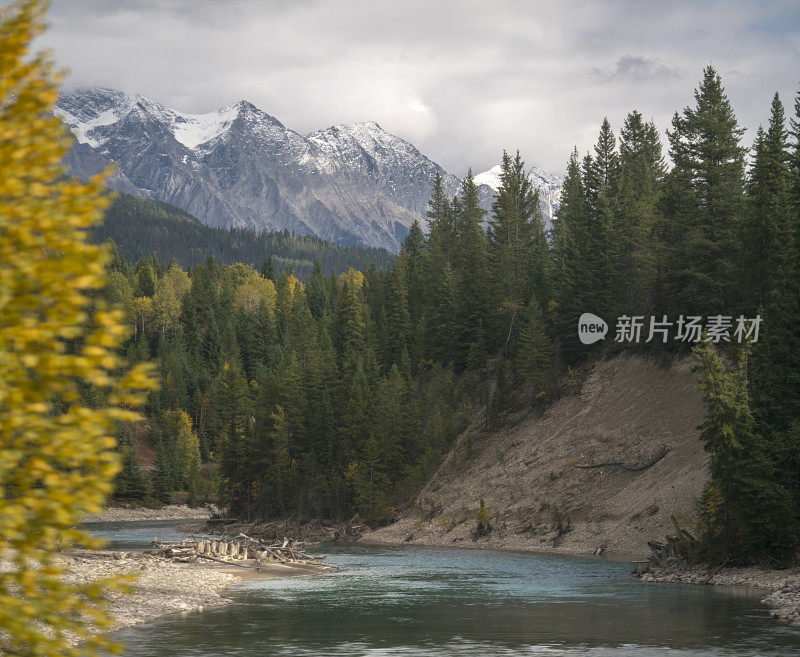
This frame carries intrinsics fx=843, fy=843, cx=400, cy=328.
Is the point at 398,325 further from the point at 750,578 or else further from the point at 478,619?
the point at 478,619

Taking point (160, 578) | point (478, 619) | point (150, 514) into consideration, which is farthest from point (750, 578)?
point (150, 514)

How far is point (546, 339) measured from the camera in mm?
77938

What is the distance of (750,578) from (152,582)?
93.8 feet

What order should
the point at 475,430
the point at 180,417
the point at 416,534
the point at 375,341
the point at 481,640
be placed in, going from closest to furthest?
the point at 481,640 < the point at 416,534 < the point at 475,430 < the point at 375,341 < the point at 180,417

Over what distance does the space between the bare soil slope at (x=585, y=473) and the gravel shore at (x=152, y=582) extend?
2322 centimetres

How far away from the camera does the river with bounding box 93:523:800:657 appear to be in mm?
26875

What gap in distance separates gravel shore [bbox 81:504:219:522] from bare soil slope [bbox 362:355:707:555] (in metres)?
47.9

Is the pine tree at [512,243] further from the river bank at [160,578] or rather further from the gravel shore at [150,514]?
the gravel shore at [150,514]

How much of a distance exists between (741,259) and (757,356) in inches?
757

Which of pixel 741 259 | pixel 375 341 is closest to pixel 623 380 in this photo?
pixel 741 259

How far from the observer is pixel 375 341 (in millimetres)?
106000

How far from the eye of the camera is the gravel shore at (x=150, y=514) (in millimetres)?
111938

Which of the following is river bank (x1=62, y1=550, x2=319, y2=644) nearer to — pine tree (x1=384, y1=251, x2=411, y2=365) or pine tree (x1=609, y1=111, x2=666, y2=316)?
pine tree (x1=609, y1=111, x2=666, y2=316)

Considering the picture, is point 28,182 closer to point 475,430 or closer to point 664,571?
point 664,571
